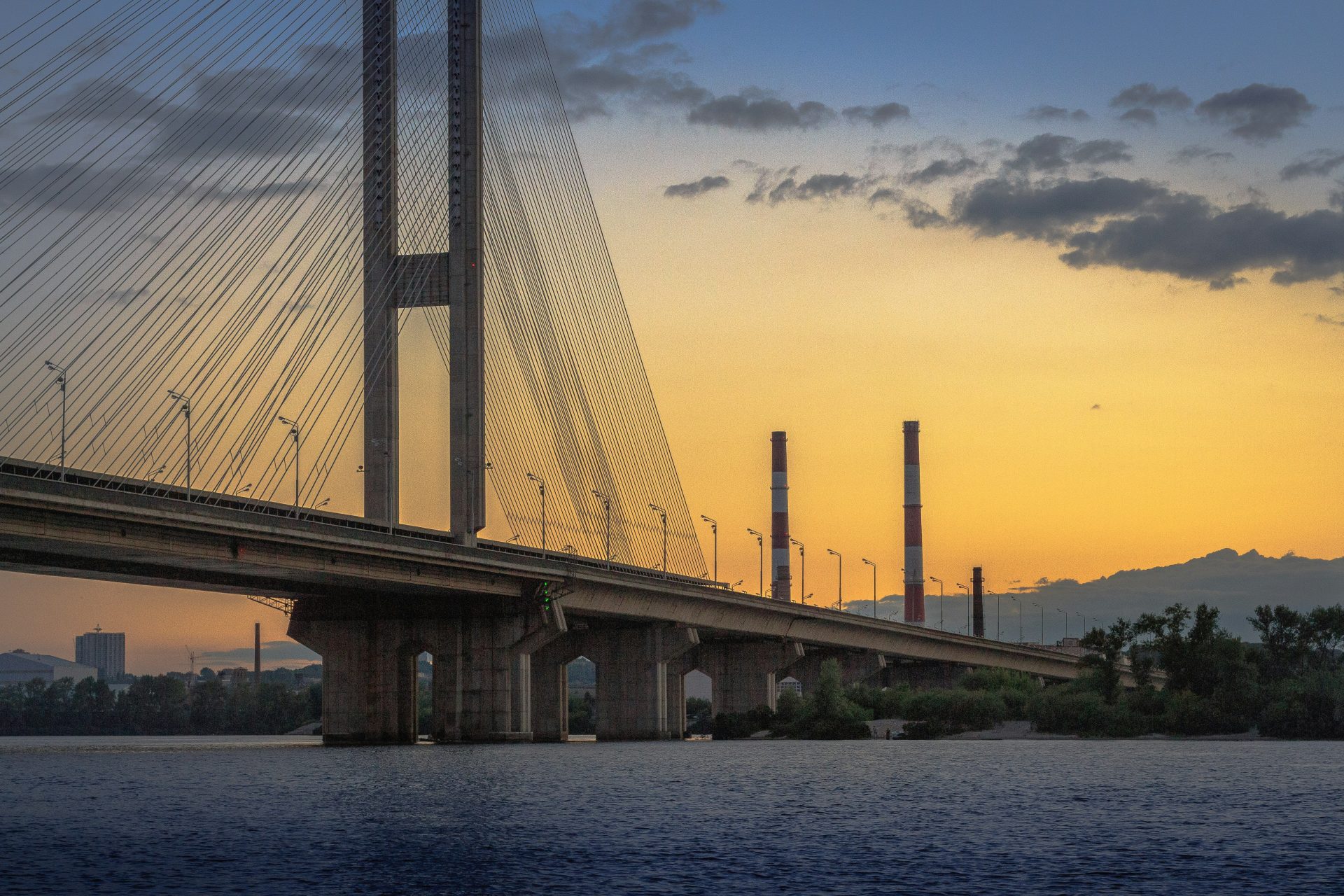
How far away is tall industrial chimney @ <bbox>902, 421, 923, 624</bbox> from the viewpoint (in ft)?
570

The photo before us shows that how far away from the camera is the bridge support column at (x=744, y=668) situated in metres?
141

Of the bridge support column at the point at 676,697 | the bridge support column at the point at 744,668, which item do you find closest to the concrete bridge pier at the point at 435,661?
the bridge support column at the point at 676,697

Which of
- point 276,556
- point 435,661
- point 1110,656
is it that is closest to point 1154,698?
point 1110,656

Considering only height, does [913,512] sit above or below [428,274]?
below

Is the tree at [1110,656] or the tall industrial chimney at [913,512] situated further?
the tall industrial chimney at [913,512]

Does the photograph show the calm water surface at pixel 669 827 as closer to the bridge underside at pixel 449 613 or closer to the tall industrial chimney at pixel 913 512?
the bridge underside at pixel 449 613

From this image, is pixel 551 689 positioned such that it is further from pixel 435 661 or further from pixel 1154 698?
pixel 1154 698

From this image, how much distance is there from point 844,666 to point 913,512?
20.0 m

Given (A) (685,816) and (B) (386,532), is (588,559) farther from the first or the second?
(A) (685,816)

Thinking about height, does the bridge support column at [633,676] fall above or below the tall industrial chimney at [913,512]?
below

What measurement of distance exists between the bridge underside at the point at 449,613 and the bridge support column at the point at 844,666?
0.45 meters

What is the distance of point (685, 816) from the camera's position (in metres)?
51.2

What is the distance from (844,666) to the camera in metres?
164

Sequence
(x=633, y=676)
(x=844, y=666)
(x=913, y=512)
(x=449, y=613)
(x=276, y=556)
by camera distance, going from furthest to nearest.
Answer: (x=913, y=512)
(x=844, y=666)
(x=633, y=676)
(x=449, y=613)
(x=276, y=556)
